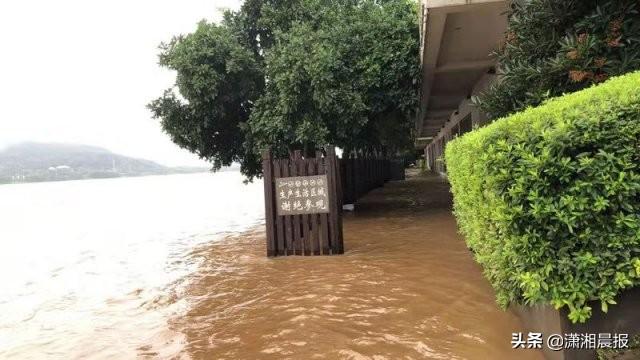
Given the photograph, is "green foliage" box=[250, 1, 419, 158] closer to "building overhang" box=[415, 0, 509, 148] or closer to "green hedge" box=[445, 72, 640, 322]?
"building overhang" box=[415, 0, 509, 148]

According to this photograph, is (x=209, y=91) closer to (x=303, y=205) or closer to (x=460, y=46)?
(x=303, y=205)

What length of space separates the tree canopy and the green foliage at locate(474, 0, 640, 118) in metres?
4.84

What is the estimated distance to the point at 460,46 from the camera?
10266 millimetres

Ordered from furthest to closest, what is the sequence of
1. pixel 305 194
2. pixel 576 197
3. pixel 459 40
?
pixel 459 40 < pixel 305 194 < pixel 576 197

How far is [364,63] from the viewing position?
11008 millimetres

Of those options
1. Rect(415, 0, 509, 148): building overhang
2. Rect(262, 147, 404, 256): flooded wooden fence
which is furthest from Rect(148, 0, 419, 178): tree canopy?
Rect(262, 147, 404, 256): flooded wooden fence

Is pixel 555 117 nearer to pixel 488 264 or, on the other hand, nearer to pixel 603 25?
pixel 488 264

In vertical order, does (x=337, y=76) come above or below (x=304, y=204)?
above

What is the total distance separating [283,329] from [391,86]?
332 inches

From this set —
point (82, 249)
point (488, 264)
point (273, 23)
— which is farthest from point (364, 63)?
point (82, 249)

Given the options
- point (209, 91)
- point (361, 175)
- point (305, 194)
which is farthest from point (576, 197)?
point (361, 175)

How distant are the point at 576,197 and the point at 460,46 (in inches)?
335

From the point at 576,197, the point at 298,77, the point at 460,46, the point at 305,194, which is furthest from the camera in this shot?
Answer: the point at 460,46

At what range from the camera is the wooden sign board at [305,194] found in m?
7.29
